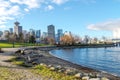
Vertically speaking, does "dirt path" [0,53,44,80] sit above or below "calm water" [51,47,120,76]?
above

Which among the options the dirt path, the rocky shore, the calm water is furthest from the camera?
the calm water

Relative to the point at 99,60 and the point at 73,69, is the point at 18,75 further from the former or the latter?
the point at 99,60

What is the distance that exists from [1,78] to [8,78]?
1.77ft

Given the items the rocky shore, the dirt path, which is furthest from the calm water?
the dirt path

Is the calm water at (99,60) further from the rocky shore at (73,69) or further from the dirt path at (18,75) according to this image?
the dirt path at (18,75)

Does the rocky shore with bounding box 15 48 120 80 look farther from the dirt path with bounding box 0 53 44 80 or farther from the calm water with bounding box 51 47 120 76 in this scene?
the calm water with bounding box 51 47 120 76

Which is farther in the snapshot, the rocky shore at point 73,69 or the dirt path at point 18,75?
the rocky shore at point 73,69

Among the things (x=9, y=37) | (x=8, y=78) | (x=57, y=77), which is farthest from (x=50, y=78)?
(x=9, y=37)

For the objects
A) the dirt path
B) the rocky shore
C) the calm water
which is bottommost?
the calm water

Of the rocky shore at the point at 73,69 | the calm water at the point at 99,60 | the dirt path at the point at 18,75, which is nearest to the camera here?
the dirt path at the point at 18,75

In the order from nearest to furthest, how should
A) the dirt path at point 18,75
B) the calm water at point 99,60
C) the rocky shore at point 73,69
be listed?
the dirt path at point 18,75
the rocky shore at point 73,69
the calm water at point 99,60

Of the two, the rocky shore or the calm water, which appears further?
the calm water

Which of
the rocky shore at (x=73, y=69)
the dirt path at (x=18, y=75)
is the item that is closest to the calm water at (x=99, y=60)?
the rocky shore at (x=73, y=69)

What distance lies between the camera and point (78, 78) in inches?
836
